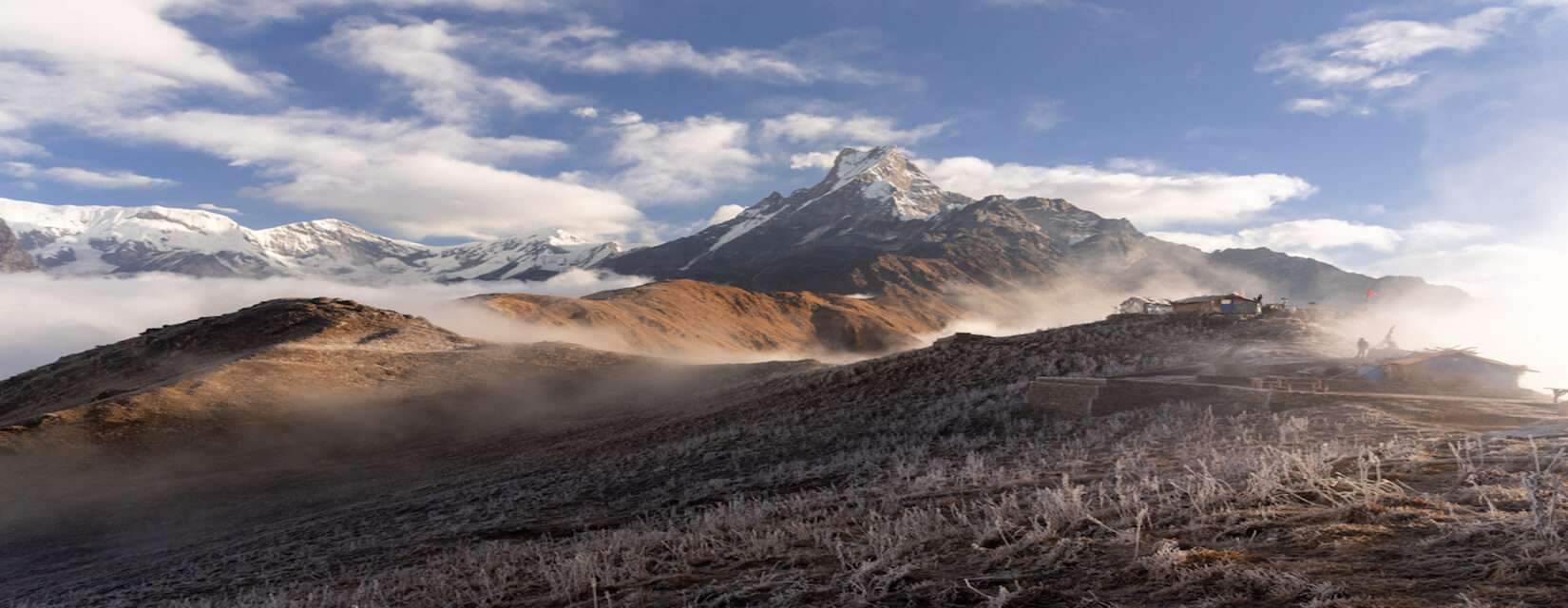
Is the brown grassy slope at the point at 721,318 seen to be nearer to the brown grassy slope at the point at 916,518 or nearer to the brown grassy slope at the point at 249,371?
the brown grassy slope at the point at 249,371

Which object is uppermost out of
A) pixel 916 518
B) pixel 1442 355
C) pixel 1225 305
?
pixel 1225 305

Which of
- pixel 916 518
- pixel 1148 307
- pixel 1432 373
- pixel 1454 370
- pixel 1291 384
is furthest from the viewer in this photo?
pixel 1148 307

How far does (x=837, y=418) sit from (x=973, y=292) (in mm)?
140508

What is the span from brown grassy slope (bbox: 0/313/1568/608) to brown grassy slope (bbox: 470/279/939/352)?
51546mm

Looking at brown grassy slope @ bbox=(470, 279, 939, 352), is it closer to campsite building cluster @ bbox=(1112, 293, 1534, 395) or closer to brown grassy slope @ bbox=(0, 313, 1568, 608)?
brown grassy slope @ bbox=(0, 313, 1568, 608)

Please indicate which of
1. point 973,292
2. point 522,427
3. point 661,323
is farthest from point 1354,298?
point 522,427

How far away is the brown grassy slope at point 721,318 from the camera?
3091 inches

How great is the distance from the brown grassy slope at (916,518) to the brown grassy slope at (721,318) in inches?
2029

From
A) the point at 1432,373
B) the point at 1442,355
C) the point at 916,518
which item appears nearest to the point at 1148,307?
the point at 1442,355

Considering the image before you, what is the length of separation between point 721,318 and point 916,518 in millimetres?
94123

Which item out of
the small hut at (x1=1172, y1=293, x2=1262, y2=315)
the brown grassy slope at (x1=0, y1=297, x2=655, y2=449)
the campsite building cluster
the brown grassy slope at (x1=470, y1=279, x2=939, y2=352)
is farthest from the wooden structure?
the brown grassy slope at (x1=470, y1=279, x2=939, y2=352)

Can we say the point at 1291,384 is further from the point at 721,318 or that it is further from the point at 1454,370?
the point at 721,318

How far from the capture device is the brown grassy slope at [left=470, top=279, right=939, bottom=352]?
78.5 m

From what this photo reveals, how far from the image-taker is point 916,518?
24.2ft
